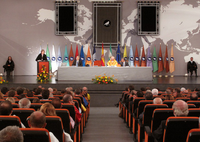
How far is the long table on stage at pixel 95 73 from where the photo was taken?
36.3ft

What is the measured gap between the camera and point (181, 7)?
1680cm

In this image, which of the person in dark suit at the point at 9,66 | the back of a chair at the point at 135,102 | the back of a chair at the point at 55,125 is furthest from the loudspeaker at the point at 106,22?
the back of a chair at the point at 55,125

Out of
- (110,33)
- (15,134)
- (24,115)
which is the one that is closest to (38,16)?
(110,33)

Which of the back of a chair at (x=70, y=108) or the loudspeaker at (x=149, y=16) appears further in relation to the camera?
the loudspeaker at (x=149, y=16)

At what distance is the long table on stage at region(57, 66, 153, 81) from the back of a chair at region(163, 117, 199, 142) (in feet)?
27.2

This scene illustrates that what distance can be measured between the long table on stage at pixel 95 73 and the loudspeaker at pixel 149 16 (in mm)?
6124

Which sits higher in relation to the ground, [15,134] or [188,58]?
[188,58]

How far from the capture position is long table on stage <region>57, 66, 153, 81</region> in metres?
11.1

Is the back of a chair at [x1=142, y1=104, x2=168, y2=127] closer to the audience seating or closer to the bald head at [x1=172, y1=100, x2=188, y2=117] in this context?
the audience seating

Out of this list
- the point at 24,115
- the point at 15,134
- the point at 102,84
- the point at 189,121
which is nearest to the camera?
the point at 15,134

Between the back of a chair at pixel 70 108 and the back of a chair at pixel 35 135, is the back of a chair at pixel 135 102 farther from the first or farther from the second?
the back of a chair at pixel 35 135

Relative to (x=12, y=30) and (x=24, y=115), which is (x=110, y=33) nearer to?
(x=12, y=30)

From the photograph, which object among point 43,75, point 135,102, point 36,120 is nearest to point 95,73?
point 43,75

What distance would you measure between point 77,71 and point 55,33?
246 inches
